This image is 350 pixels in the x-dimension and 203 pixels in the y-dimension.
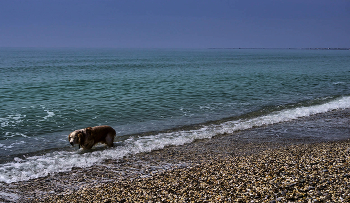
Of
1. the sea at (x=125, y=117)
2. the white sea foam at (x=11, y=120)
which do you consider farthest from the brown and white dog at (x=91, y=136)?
the white sea foam at (x=11, y=120)

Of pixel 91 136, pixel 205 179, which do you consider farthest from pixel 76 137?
pixel 205 179

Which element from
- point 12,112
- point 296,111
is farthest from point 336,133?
point 12,112

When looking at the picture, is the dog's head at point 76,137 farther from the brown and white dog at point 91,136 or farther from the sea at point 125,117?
the sea at point 125,117

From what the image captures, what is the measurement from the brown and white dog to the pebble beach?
1840 mm

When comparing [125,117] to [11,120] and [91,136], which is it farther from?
[11,120]

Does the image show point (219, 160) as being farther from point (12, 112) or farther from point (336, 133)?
point (12, 112)

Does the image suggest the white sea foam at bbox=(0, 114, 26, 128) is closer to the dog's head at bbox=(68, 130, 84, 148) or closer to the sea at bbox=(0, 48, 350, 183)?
the sea at bbox=(0, 48, 350, 183)

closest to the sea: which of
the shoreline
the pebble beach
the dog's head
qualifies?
the dog's head

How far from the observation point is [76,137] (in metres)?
12.6

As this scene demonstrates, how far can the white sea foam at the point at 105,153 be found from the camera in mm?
11102

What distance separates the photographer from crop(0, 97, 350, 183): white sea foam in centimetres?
1110

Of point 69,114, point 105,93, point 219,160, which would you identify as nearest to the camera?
point 219,160

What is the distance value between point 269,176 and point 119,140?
9092 mm

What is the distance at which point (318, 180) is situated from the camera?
24.6 ft
